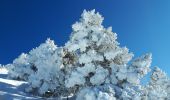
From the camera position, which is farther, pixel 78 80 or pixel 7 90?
pixel 7 90

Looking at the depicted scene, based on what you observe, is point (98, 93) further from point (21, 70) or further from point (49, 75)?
point (21, 70)

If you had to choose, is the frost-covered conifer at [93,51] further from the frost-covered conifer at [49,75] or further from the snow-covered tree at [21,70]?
the snow-covered tree at [21,70]

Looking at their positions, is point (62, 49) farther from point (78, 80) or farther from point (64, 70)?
point (78, 80)

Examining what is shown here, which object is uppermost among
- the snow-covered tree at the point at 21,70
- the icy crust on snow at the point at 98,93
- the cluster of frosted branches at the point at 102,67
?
the snow-covered tree at the point at 21,70

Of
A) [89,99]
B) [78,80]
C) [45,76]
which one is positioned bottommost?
[89,99]

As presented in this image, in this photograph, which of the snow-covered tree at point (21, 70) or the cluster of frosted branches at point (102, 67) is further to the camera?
the snow-covered tree at point (21, 70)

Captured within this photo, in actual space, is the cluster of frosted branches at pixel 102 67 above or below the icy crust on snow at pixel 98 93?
above

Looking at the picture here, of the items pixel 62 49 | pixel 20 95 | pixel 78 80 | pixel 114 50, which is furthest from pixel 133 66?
pixel 20 95

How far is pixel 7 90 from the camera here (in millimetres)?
50062

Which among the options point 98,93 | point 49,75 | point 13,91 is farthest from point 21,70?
point 98,93

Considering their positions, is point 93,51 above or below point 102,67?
above

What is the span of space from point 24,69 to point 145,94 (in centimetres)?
3170

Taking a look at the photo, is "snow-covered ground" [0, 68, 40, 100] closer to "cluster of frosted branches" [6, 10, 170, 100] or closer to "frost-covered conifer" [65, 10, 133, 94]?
"cluster of frosted branches" [6, 10, 170, 100]

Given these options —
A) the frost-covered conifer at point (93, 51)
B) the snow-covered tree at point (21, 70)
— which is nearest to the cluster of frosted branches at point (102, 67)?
the frost-covered conifer at point (93, 51)
